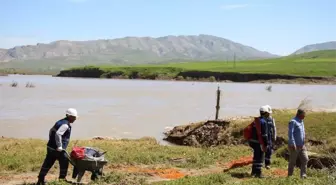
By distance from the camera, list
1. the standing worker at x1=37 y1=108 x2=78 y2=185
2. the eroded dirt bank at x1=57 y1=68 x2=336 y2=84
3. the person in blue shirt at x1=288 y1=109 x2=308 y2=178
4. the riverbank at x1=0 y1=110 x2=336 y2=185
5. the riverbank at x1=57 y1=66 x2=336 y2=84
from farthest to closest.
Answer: the riverbank at x1=57 y1=66 x2=336 y2=84 → the eroded dirt bank at x1=57 y1=68 x2=336 y2=84 → the riverbank at x1=0 y1=110 x2=336 y2=185 → the person in blue shirt at x1=288 y1=109 x2=308 y2=178 → the standing worker at x1=37 y1=108 x2=78 y2=185

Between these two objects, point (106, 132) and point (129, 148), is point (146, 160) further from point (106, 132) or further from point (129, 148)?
point (106, 132)

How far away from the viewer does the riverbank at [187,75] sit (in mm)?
123938

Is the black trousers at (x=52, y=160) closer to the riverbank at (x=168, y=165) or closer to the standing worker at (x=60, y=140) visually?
the standing worker at (x=60, y=140)

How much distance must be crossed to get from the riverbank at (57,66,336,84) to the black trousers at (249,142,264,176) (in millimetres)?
111612

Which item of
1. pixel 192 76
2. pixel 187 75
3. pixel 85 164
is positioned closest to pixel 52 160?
pixel 85 164

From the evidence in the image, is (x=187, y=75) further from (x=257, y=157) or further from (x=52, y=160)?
(x=52, y=160)

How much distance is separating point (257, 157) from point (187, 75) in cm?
13204

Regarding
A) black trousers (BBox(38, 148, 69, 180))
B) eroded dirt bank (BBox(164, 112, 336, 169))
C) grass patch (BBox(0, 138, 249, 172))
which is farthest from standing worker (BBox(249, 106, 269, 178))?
eroded dirt bank (BBox(164, 112, 336, 169))

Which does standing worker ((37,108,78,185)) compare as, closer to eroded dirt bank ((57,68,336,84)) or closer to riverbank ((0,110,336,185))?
riverbank ((0,110,336,185))

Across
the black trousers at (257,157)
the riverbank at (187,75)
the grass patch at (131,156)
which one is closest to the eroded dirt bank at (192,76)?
the riverbank at (187,75)

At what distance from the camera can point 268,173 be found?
1502 cm

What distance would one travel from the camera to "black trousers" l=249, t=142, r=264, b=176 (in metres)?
13.7

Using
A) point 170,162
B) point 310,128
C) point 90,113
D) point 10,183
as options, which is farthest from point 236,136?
point 90,113

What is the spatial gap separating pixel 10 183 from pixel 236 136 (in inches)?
570
